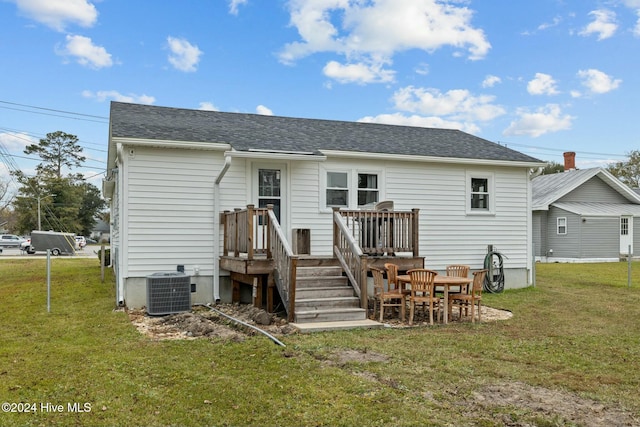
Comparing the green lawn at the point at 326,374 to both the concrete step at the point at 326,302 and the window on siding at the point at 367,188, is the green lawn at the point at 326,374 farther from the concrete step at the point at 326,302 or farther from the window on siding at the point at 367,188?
the window on siding at the point at 367,188

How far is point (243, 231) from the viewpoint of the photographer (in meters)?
9.05

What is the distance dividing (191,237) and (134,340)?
11.8ft

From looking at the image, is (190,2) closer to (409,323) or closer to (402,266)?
(402,266)

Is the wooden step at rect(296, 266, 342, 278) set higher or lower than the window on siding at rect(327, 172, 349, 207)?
lower

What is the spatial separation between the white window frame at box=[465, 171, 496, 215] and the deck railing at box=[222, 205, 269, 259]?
17.5 ft

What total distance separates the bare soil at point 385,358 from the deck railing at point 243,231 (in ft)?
3.46

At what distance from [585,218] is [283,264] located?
20725 mm

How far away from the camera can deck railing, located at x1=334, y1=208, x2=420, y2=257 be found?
31.2 feet

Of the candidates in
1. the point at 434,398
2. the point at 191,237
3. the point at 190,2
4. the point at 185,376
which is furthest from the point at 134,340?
the point at 190,2

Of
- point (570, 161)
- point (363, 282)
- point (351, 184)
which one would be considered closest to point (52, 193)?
point (570, 161)

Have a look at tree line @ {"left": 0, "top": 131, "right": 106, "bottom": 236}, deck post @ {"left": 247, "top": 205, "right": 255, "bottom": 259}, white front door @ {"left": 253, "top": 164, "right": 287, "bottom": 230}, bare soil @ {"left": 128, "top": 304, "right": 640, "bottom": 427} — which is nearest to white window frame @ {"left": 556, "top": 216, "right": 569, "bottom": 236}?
bare soil @ {"left": 128, "top": 304, "right": 640, "bottom": 427}

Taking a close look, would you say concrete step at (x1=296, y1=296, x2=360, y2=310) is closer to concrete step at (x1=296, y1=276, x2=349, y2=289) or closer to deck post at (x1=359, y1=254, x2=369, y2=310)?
deck post at (x1=359, y1=254, x2=369, y2=310)

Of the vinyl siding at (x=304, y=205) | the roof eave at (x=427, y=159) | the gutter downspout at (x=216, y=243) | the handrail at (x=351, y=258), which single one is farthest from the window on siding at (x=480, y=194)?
the gutter downspout at (x=216, y=243)

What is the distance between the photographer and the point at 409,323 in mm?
8219
